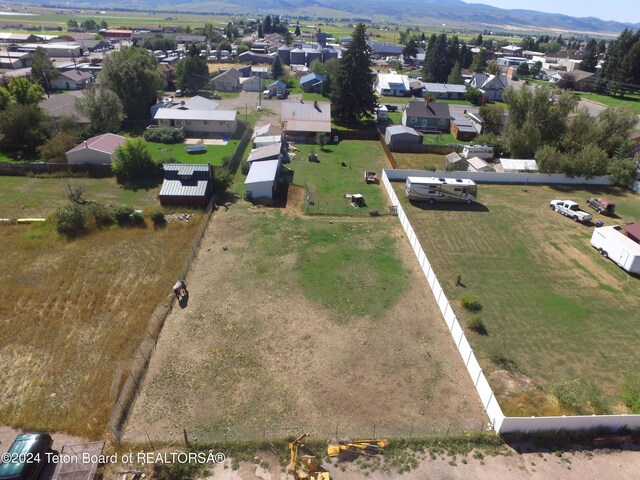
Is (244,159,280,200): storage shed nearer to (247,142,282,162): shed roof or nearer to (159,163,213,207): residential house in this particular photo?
(159,163,213,207): residential house

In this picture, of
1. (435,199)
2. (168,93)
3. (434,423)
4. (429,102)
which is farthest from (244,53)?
(434,423)

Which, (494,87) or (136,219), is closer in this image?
(136,219)

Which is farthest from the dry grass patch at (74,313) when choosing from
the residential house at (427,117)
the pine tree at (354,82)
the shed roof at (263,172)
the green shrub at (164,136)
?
the residential house at (427,117)

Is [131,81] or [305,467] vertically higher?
[131,81]

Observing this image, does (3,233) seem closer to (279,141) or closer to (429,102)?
(279,141)

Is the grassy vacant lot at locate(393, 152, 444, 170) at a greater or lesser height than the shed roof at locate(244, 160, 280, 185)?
lesser

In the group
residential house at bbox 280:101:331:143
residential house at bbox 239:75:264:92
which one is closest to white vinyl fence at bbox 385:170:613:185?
residential house at bbox 280:101:331:143

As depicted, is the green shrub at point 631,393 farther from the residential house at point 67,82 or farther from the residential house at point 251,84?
the residential house at point 67,82

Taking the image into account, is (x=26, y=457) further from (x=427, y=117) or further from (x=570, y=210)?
(x=427, y=117)

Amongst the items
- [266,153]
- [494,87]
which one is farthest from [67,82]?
[494,87]
